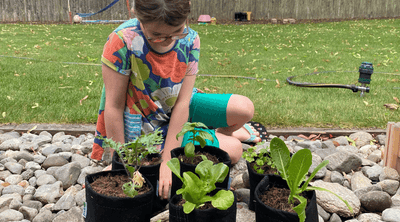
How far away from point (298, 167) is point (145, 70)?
1003 mm

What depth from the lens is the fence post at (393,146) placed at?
1737 mm

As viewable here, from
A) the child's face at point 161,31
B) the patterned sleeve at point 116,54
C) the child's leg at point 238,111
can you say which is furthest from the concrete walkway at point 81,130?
the child's face at point 161,31

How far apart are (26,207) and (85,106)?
157 centimetres

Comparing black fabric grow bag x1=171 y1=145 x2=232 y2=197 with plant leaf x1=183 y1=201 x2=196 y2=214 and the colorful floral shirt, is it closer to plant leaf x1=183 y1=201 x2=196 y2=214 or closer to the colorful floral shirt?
plant leaf x1=183 y1=201 x2=196 y2=214

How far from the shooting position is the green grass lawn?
2.79m

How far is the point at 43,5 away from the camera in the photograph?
12.9 m

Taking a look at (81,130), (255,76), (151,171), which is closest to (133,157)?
(151,171)

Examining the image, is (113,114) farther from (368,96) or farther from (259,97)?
(368,96)

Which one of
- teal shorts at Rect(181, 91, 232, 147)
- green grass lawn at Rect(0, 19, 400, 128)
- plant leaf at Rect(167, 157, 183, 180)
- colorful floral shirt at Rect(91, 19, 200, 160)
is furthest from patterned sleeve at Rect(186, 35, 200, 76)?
green grass lawn at Rect(0, 19, 400, 128)

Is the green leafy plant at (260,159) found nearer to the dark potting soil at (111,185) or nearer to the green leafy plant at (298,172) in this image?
the green leafy plant at (298,172)

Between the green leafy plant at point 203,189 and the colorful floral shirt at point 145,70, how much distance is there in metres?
0.75

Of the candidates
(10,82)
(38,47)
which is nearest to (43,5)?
(38,47)

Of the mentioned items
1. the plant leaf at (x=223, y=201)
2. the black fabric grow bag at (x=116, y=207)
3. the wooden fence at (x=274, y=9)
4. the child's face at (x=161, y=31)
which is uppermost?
the wooden fence at (x=274, y=9)

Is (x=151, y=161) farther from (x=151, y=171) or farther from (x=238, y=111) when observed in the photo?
(x=238, y=111)
